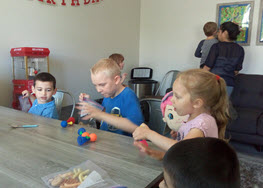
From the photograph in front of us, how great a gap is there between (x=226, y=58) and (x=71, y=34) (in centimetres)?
217

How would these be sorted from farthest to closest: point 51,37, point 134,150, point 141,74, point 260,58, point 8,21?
point 141,74
point 260,58
point 51,37
point 8,21
point 134,150

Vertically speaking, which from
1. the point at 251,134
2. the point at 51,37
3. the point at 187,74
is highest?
the point at 51,37

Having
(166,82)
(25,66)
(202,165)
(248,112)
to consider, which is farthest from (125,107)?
(166,82)

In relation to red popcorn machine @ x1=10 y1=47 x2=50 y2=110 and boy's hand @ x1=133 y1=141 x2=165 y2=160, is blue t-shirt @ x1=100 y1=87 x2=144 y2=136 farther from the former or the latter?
red popcorn machine @ x1=10 y1=47 x2=50 y2=110

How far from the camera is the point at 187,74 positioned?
106 cm

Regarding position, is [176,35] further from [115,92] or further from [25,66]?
[115,92]

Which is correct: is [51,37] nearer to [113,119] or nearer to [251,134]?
[113,119]

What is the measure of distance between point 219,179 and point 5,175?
2.00 feet

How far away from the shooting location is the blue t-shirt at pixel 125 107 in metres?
1.39

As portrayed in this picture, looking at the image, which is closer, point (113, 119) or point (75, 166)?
point (75, 166)

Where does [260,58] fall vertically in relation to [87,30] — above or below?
below

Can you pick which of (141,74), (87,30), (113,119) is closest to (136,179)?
(113,119)

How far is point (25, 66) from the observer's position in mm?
2619

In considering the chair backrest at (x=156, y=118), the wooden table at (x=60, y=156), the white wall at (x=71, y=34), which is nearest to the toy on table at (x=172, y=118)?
the chair backrest at (x=156, y=118)
